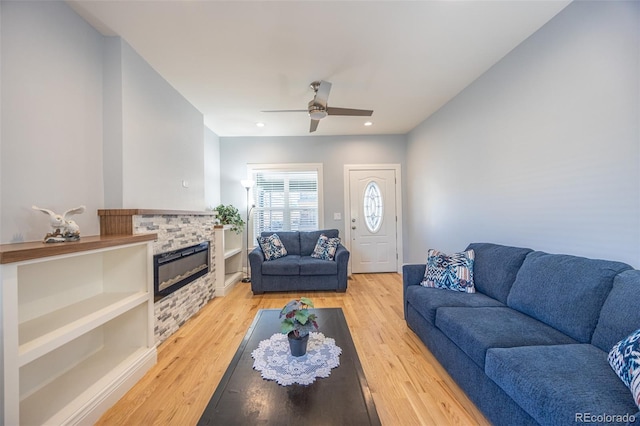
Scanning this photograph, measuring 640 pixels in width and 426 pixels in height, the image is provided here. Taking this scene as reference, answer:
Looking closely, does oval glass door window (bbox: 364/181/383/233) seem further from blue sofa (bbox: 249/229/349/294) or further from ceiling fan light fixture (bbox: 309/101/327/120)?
ceiling fan light fixture (bbox: 309/101/327/120)

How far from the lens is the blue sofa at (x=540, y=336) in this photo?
1016 millimetres

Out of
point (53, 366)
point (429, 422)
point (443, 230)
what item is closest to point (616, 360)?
point (429, 422)

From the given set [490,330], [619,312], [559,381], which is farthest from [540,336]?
[559,381]

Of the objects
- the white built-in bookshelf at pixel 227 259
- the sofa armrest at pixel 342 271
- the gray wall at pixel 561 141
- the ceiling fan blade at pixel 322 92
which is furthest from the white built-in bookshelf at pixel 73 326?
the gray wall at pixel 561 141

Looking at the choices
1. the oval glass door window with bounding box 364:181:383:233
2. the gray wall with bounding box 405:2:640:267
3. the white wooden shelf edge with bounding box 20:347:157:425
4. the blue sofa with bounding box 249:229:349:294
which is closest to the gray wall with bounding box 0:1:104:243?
the white wooden shelf edge with bounding box 20:347:157:425

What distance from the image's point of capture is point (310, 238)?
176 inches

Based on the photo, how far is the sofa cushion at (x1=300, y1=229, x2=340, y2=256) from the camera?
4.42m

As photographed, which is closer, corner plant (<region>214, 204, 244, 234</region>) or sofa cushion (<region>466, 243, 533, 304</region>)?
sofa cushion (<region>466, 243, 533, 304</region>)

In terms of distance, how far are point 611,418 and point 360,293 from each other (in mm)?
2976

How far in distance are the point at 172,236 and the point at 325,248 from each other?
225cm

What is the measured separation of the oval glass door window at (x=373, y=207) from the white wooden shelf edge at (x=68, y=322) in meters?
3.80

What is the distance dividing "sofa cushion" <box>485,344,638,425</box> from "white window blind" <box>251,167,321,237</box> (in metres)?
3.80

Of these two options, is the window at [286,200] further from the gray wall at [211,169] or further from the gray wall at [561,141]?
the gray wall at [561,141]

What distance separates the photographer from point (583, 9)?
1739mm
